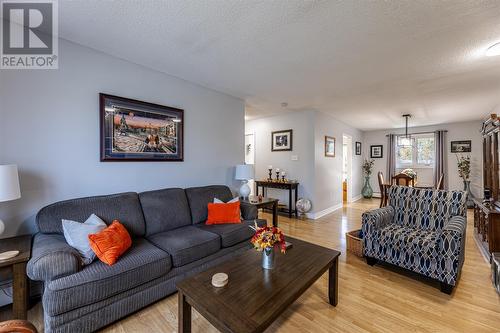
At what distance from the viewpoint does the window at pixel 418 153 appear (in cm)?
648

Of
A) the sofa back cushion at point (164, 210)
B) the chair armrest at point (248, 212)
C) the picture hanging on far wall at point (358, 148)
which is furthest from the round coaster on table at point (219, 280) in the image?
the picture hanging on far wall at point (358, 148)

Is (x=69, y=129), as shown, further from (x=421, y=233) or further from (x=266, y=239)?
(x=421, y=233)

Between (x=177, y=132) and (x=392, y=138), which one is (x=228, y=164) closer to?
(x=177, y=132)

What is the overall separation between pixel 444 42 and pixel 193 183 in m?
3.24

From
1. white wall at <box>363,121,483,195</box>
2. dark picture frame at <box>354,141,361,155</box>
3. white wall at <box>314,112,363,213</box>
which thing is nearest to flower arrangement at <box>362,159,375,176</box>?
dark picture frame at <box>354,141,361,155</box>

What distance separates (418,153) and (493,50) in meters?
5.31

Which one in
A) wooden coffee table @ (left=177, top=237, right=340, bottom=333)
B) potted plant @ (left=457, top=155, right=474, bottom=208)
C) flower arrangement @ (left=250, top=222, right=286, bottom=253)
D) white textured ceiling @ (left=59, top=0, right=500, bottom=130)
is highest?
white textured ceiling @ (left=59, top=0, right=500, bottom=130)

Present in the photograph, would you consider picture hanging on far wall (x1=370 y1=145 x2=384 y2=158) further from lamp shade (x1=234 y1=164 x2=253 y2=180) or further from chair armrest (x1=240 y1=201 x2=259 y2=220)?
chair armrest (x1=240 y1=201 x2=259 y2=220)

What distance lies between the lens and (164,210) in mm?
2496

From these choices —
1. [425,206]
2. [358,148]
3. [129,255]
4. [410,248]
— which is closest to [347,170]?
[358,148]

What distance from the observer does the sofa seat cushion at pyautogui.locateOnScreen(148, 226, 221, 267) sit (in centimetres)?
200

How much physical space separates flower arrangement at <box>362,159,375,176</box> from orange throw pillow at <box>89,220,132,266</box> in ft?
24.3

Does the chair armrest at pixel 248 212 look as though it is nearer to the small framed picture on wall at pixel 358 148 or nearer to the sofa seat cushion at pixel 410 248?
the sofa seat cushion at pixel 410 248

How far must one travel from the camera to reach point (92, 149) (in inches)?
91.0
